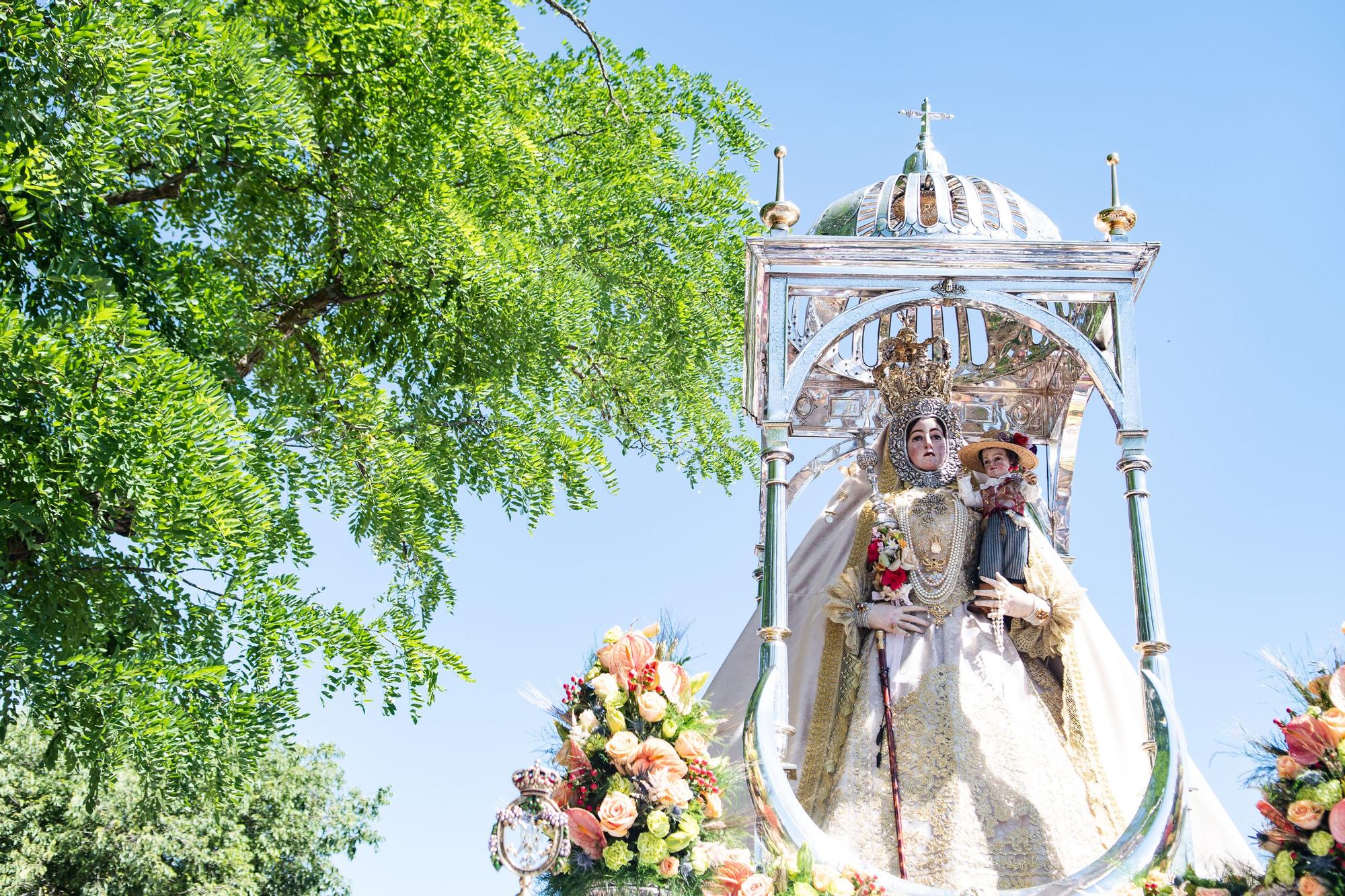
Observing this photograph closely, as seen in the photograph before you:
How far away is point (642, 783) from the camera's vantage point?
5.67 m

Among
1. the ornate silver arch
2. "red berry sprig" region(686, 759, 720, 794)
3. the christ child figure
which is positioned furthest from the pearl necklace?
"red berry sprig" region(686, 759, 720, 794)

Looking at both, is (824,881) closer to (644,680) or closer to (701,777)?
(701,777)

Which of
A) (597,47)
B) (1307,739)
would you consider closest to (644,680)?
(1307,739)

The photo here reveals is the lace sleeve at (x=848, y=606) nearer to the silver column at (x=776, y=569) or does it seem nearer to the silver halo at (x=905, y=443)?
the silver halo at (x=905, y=443)

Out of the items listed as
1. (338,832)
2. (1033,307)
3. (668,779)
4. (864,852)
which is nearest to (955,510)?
(1033,307)

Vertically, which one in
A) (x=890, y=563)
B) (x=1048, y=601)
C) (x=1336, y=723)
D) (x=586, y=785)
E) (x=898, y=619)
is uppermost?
(x=890, y=563)

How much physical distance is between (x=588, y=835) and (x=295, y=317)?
4774mm

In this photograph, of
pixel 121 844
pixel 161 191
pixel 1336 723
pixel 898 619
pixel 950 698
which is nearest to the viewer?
pixel 1336 723

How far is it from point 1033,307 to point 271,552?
420 cm

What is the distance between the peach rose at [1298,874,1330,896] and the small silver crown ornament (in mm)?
2539

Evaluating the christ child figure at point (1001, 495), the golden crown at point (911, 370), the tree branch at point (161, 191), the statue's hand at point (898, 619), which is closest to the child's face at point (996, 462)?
the christ child figure at point (1001, 495)

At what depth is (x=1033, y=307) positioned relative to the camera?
7.30 m

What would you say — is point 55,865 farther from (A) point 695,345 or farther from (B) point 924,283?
(B) point 924,283

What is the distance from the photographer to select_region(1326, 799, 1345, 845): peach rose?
4.74m
